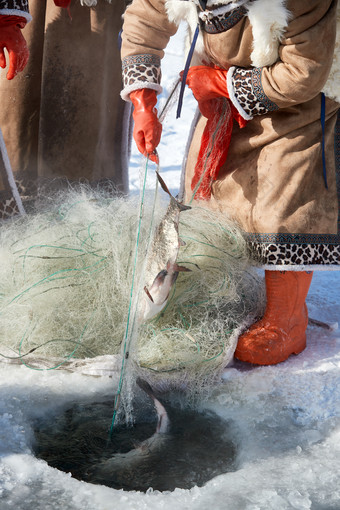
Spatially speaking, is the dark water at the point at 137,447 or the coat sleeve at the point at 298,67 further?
the coat sleeve at the point at 298,67

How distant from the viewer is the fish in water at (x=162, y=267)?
6.32 ft

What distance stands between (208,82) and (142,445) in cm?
135

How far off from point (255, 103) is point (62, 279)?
990 mm

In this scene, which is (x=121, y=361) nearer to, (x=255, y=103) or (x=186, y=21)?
(x=255, y=103)

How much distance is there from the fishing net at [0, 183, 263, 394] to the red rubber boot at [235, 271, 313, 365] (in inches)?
2.9

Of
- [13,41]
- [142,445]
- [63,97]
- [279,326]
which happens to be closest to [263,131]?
[279,326]

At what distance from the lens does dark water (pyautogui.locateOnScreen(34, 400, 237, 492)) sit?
5.50 ft

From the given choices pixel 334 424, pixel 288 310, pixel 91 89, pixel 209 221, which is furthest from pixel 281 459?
pixel 91 89

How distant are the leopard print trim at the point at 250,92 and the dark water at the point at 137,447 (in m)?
1.11

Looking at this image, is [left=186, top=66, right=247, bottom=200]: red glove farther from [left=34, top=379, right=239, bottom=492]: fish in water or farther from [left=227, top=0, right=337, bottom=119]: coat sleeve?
[left=34, top=379, right=239, bottom=492]: fish in water

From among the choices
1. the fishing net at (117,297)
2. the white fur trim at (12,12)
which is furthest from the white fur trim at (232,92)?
the white fur trim at (12,12)

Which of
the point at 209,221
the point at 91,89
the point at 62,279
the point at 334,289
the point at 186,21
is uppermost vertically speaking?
the point at 186,21

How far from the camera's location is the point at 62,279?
7.84ft

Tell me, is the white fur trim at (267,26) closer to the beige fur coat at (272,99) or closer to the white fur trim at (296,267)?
the beige fur coat at (272,99)
